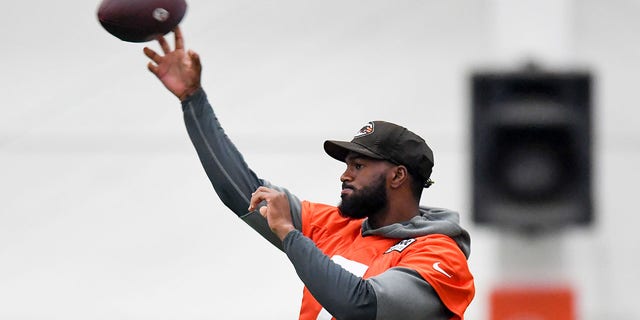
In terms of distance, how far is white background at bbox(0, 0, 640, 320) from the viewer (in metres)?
7.36

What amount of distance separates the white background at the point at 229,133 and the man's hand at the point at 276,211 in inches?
168

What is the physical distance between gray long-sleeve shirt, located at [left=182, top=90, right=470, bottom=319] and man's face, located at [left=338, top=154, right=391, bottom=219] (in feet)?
0.22

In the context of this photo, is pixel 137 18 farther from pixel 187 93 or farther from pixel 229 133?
pixel 229 133

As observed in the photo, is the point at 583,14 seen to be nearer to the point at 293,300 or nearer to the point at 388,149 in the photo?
the point at 293,300

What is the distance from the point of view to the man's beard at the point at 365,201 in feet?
9.78

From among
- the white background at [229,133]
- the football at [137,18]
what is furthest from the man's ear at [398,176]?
the white background at [229,133]

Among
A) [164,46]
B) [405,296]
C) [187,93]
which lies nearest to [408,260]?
[405,296]

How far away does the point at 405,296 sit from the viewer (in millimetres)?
2838

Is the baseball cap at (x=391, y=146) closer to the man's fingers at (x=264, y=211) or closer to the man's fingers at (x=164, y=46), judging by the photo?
the man's fingers at (x=264, y=211)

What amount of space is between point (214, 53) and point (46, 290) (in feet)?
5.01

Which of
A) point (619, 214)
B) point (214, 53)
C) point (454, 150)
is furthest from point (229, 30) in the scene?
point (619, 214)

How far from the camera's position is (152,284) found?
7.37m

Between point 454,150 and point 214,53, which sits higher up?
point 214,53

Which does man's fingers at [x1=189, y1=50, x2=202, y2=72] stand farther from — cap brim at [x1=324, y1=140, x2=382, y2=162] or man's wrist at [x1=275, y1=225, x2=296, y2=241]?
man's wrist at [x1=275, y1=225, x2=296, y2=241]
